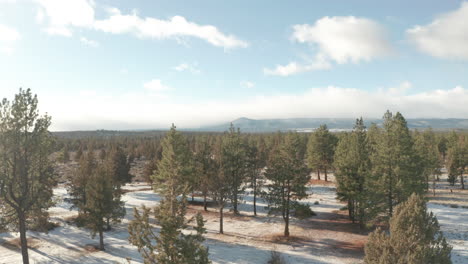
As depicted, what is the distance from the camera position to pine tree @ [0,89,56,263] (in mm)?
17438

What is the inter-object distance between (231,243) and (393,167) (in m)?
17.5

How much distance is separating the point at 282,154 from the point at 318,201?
18.4 meters

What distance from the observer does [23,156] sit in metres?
18.4

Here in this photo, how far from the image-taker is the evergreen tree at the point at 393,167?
2564cm

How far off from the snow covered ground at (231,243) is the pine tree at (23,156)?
2.10 meters

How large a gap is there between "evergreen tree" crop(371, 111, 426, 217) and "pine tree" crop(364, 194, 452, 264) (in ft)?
42.5

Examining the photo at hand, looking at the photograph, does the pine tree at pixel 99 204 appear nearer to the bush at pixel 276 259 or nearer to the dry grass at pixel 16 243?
the dry grass at pixel 16 243

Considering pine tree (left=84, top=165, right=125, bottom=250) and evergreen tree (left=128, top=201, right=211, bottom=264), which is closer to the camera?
evergreen tree (left=128, top=201, right=211, bottom=264)

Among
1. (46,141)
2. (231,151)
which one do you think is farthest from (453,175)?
(46,141)

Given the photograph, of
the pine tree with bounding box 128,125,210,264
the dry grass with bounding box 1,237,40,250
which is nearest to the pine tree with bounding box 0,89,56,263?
the dry grass with bounding box 1,237,40,250

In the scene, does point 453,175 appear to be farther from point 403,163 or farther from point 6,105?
point 6,105

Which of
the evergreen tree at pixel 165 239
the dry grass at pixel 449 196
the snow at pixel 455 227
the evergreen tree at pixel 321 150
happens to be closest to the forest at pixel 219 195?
the evergreen tree at pixel 165 239

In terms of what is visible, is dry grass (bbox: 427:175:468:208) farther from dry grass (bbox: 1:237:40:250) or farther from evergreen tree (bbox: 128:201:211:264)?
dry grass (bbox: 1:237:40:250)

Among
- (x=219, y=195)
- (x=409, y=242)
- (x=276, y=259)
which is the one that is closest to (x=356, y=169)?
(x=276, y=259)
